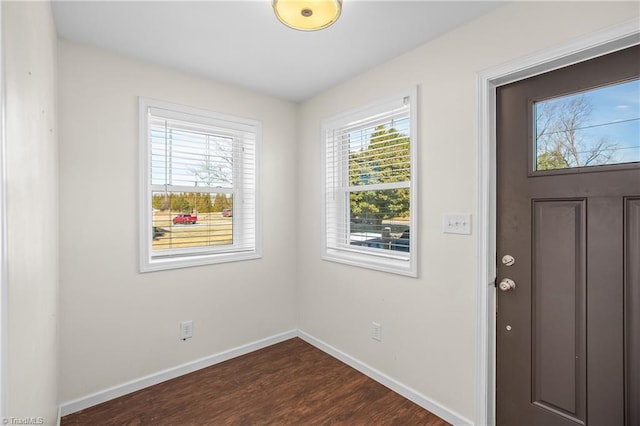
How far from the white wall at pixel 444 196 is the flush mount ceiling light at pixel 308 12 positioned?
914 millimetres

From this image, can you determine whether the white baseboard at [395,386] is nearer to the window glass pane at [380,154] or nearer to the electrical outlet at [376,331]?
the electrical outlet at [376,331]

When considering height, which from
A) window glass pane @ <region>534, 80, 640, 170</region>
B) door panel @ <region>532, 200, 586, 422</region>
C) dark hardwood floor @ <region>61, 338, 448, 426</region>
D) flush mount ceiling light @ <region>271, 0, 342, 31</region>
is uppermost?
flush mount ceiling light @ <region>271, 0, 342, 31</region>

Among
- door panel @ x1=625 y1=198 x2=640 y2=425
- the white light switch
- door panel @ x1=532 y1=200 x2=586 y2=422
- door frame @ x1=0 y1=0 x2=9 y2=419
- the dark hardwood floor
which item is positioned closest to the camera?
door frame @ x1=0 y1=0 x2=9 y2=419

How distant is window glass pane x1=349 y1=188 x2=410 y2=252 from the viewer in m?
2.44

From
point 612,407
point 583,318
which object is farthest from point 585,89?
point 612,407

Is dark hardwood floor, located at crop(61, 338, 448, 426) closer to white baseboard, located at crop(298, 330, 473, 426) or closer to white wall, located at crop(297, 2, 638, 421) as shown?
white baseboard, located at crop(298, 330, 473, 426)

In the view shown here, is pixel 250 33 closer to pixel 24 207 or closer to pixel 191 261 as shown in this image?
pixel 24 207

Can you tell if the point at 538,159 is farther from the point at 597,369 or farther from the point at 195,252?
the point at 195,252

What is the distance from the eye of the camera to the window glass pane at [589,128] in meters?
1.44

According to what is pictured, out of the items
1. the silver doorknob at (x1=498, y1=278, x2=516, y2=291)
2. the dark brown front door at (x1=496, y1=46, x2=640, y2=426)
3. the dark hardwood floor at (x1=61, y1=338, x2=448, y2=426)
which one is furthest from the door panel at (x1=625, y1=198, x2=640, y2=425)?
the dark hardwood floor at (x1=61, y1=338, x2=448, y2=426)

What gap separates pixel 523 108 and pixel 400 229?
3.74ft

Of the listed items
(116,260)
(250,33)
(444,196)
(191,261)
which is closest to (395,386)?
(444,196)

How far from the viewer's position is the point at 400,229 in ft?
8.11

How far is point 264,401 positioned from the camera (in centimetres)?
223
